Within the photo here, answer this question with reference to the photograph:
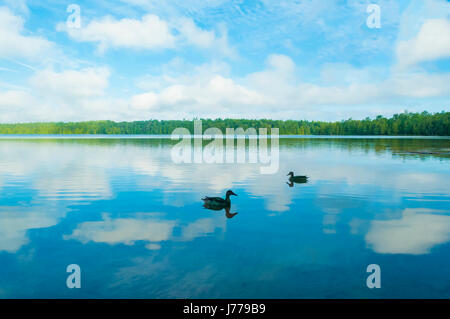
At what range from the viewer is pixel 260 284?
28.8 feet

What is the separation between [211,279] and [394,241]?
7335 millimetres

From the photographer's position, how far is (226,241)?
12.0 metres

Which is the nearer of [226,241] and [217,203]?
[226,241]

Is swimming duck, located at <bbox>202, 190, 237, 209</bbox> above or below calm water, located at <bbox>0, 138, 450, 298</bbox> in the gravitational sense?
above

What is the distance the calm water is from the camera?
8734 millimetres

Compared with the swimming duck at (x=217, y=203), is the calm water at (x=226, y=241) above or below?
below

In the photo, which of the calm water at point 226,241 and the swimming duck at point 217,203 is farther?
the swimming duck at point 217,203

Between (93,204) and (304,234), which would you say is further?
(93,204)

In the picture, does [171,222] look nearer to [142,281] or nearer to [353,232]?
[142,281]

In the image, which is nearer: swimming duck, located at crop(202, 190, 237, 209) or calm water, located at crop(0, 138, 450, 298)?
calm water, located at crop(0, 138, 450, 298)

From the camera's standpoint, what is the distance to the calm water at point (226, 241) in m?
8.73
